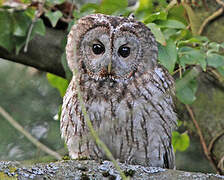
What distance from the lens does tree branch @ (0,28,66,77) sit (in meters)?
3.16

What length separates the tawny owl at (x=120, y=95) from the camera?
2395 mm

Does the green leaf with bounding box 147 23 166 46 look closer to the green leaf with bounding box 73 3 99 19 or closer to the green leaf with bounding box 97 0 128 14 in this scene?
the green leaf with bounding box 97 0 128 14

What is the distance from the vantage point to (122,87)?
2.47 m

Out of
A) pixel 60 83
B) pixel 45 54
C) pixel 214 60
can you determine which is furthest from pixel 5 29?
pixel 214 60

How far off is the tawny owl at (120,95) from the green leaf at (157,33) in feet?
0.10

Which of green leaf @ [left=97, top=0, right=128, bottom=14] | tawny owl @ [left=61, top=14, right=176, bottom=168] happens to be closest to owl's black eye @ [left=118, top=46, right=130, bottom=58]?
tawny owl @ [left=61, top=14, right=176, bottom=168]

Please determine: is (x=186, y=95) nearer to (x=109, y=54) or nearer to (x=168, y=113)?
(x=168, y=113)

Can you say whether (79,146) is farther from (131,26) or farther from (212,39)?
(212,39)

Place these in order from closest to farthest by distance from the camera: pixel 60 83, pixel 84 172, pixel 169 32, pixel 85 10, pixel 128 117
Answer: pixel 84 172, pixel 128 117, pixel 169 32, pixel 85 10, pixel 60 83

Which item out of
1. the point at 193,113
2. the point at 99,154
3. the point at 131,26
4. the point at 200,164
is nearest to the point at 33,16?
the point at 131,26

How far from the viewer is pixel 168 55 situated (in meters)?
2.51

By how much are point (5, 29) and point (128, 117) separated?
102cm

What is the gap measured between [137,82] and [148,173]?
728mm

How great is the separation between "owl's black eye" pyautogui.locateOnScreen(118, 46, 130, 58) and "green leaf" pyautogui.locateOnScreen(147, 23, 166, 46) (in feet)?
0.55
